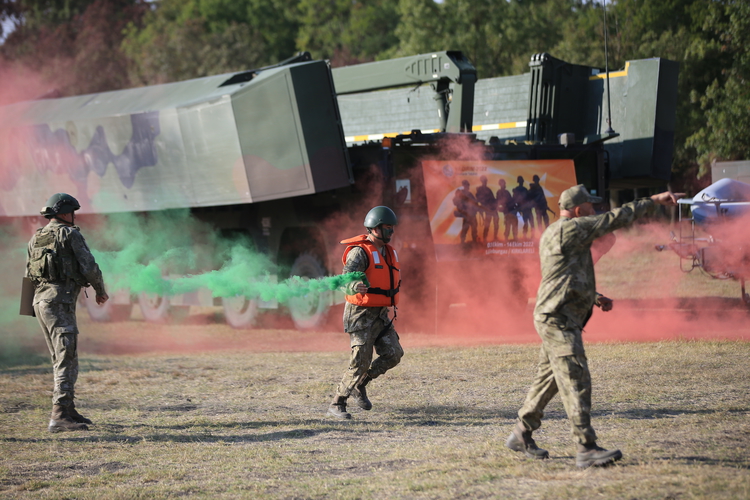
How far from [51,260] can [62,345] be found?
2.63 ft

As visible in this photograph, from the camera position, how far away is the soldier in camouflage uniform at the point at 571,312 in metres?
5.43

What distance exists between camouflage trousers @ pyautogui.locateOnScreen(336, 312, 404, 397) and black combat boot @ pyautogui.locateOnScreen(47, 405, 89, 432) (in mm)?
2417

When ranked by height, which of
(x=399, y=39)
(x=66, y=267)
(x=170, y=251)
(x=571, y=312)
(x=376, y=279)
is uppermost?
(x=399, y=39)

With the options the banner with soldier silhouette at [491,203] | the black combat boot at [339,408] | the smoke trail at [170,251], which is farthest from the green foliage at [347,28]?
the black combat boot at [339,408]

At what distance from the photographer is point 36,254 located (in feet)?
24.9

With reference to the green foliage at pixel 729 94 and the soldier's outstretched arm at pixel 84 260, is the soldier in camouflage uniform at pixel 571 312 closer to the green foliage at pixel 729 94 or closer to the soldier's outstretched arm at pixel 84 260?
the soldier's outstretched arm at pixel 84 260

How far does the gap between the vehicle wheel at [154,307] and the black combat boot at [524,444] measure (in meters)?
12.1

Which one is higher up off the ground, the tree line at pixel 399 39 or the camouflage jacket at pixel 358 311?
the tree line at pixel 399 39

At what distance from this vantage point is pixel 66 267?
7.51 metres

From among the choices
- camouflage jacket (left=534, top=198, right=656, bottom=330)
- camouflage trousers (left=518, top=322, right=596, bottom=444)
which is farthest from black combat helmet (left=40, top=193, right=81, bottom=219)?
camouflage trousers (left=518, top=322, right=596, bottom=444)

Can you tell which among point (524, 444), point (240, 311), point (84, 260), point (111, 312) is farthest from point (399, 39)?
point (524, 444)

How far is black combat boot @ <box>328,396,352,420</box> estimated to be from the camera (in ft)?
24.6

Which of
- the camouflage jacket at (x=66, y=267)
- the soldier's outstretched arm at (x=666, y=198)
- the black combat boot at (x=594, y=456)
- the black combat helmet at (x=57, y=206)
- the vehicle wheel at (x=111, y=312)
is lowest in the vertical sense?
the vehicle wheel at (x=111, y=312)

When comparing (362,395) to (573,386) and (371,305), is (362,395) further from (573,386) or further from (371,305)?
(573,386)
